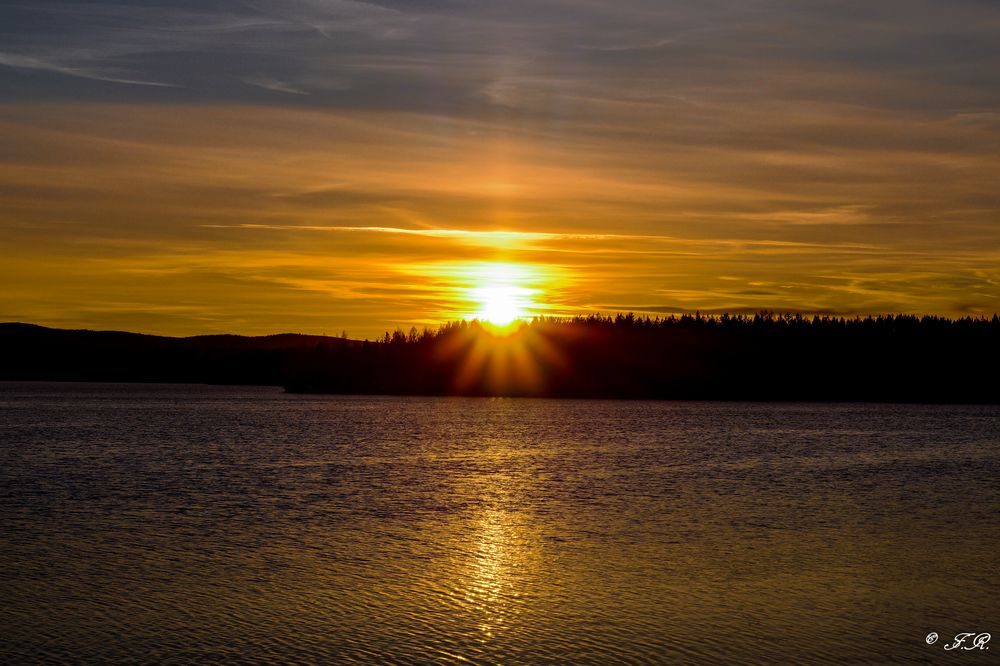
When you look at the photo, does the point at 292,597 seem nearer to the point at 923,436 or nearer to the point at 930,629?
the point at 930,629

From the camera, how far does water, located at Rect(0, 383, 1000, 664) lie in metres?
19.8

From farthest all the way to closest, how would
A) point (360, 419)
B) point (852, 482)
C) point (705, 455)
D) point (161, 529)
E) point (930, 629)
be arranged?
1. point (360, 419)
2. point (705, 455)
3. point (852, 482)
4. point (161, 529)
5. point (930, 629)

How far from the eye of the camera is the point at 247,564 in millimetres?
27484

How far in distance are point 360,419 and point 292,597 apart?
366ft

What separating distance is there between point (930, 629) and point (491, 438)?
72.9 m

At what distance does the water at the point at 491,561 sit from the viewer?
64.8 feet

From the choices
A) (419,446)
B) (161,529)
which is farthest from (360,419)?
(161,529)

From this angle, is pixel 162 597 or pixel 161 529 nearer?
pixel 162 597

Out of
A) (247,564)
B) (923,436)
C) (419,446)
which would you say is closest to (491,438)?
(419,446)

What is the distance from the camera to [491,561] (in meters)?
28.2

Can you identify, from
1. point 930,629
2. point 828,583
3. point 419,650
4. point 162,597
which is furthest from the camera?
point 828,583

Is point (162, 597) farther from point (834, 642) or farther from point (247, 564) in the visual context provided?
point (834, 642)

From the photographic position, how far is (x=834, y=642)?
19.6 meters

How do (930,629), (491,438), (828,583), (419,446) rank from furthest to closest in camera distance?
(491,438)
(419,446)
(828,583)
(930,629)
